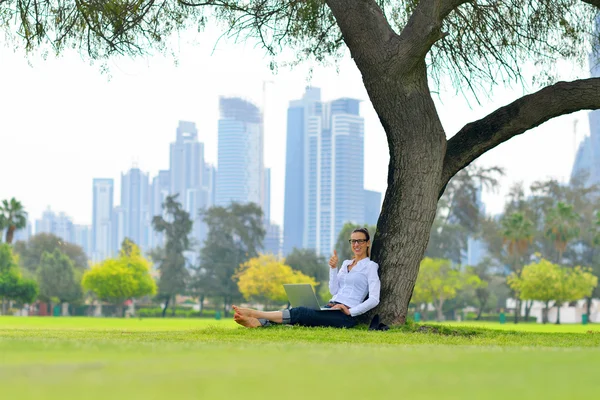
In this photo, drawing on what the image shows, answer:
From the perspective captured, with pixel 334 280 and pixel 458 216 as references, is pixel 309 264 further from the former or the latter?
pixel 334 280

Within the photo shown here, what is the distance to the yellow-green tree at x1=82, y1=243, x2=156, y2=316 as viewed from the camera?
2884 inches

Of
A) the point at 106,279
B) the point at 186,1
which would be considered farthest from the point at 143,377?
the point at 106,279

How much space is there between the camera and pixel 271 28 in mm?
16156

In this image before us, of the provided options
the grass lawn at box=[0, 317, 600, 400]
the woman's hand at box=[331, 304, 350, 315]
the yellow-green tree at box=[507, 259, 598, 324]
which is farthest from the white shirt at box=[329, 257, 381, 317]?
the yellow-green tree at box=[507, 259, 598, 324]

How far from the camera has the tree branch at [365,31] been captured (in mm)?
12240

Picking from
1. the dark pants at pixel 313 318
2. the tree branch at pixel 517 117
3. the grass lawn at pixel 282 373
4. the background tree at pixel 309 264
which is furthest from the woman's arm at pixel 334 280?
the background tree at pixel 309 264

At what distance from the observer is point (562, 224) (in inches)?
2906

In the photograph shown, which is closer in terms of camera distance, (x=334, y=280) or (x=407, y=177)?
(x=334, y=280)

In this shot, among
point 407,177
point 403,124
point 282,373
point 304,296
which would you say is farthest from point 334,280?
point 282,373

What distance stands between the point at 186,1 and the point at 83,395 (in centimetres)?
1288

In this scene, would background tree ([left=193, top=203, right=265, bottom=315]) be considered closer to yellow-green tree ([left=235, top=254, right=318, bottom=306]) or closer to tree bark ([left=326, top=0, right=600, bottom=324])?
yellow-green tree ([left=235, top=254, right=318, bottom=306])

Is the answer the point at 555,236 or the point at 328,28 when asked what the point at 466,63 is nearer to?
the point at 328,28

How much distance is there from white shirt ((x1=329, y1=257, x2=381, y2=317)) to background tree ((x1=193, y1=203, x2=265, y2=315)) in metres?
71.5

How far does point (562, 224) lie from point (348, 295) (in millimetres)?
65859
